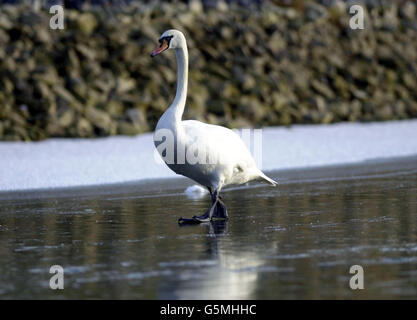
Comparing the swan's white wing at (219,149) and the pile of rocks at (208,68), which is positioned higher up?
the pile of rocks at (208,68)

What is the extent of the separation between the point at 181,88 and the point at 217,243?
3028mm

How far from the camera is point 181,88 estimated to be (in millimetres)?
12117

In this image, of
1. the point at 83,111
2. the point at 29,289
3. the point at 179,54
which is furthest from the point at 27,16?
the point at 29,289

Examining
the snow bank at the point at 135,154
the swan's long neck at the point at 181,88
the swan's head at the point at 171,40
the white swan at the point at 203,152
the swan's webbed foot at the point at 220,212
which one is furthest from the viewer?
the snow bank at the point at 135,154

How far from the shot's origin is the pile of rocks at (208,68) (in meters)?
24.9

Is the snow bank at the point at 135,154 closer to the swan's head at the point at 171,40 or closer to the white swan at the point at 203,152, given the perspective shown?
the swan's head at the point at 171,40

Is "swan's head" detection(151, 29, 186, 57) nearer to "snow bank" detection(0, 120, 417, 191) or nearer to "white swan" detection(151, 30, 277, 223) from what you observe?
"white swan" detection(151, 30, 277, 223)

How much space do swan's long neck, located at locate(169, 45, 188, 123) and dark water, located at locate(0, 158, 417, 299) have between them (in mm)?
1198

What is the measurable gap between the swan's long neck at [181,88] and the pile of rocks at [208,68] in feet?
35.1

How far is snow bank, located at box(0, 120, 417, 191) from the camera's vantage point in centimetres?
1680

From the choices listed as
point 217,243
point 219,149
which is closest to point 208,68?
point 219,149

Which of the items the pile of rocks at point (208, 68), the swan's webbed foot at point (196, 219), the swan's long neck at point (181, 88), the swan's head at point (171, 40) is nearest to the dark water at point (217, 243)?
the swan's webbed foot at point (196, 219)

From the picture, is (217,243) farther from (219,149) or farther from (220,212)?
(220,212)

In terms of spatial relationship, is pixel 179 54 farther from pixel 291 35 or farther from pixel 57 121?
pixel 291 35
